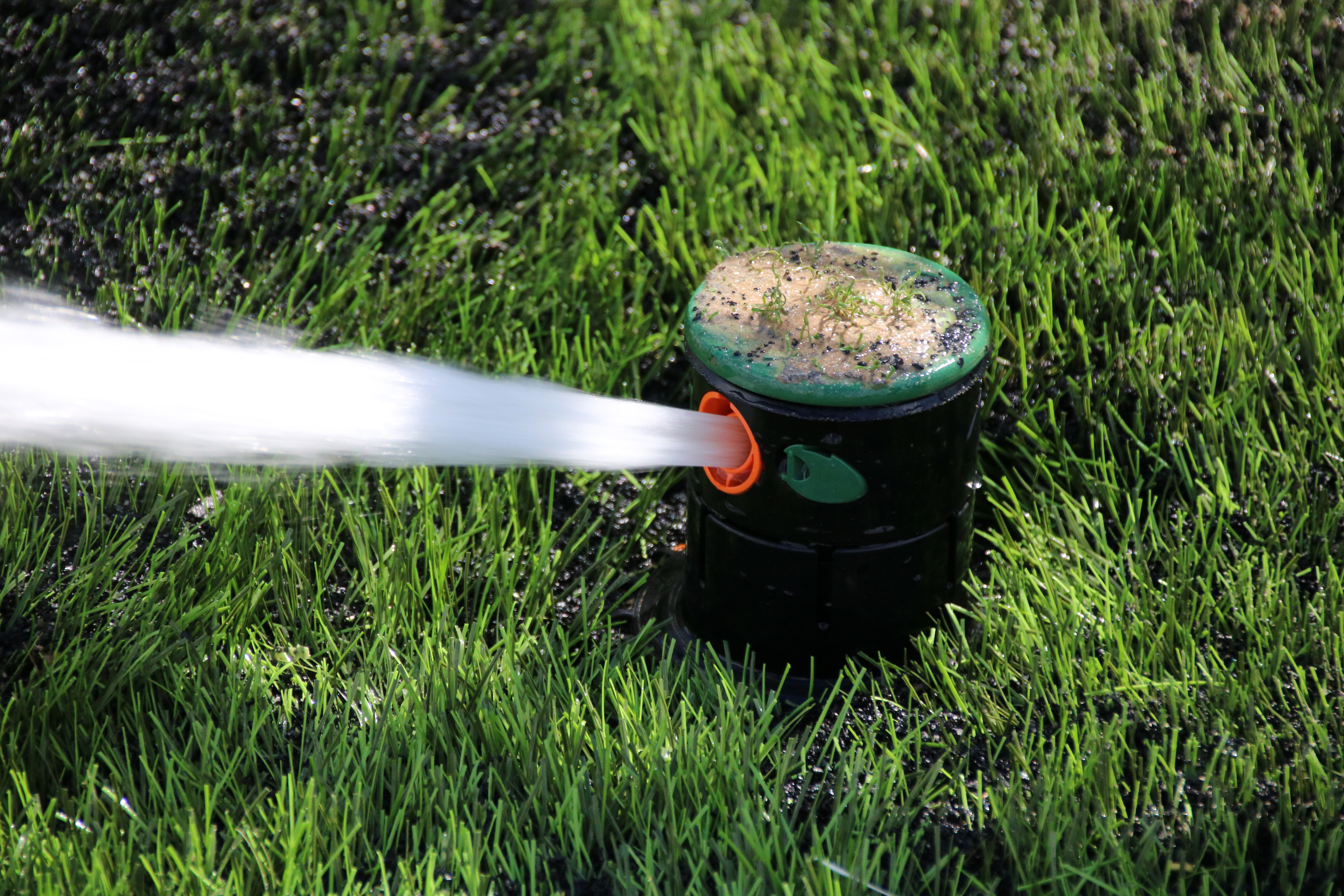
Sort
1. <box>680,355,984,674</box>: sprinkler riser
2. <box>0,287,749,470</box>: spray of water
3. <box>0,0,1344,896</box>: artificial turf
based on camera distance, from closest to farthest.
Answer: <box>0,0,1344,896</box>: artificial turf, <box>680,355,984,674</box>: sprinkler riser, <box>0,287,749,470</box>: spray of water

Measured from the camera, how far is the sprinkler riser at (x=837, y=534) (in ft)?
6.70

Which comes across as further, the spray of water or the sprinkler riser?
the spray of water

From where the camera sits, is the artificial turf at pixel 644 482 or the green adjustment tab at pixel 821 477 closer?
the artificial turf at pixel 644 482

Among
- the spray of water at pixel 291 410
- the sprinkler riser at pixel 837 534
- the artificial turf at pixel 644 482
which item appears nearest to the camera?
the artificial turf at pixel 644 482

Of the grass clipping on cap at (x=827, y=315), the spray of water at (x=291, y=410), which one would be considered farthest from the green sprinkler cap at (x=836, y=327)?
the spray of water at (x=291, y=410)

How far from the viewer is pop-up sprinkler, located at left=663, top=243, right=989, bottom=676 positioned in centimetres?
201

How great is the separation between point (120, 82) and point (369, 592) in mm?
2021

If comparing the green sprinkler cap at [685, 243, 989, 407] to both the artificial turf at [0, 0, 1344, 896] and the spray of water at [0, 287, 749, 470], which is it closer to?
the spray of water at [0, 287, 749, 470]

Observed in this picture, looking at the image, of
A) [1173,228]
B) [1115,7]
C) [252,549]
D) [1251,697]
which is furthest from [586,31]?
[1251,697]

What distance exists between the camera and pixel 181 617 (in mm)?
2283

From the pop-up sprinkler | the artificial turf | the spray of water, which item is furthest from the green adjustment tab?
the artificial turf

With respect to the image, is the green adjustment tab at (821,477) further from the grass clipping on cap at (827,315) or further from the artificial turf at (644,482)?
the artificial turf at (644,482)

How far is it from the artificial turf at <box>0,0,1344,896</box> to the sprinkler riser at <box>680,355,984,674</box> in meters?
0.11

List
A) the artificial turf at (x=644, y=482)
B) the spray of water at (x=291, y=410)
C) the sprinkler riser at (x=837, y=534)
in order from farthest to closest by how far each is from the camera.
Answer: the spray of water at (x=291, y=410) < the sprinkler riser at (x=837, y=534) < the artificial turf at (x=644, y=482)
